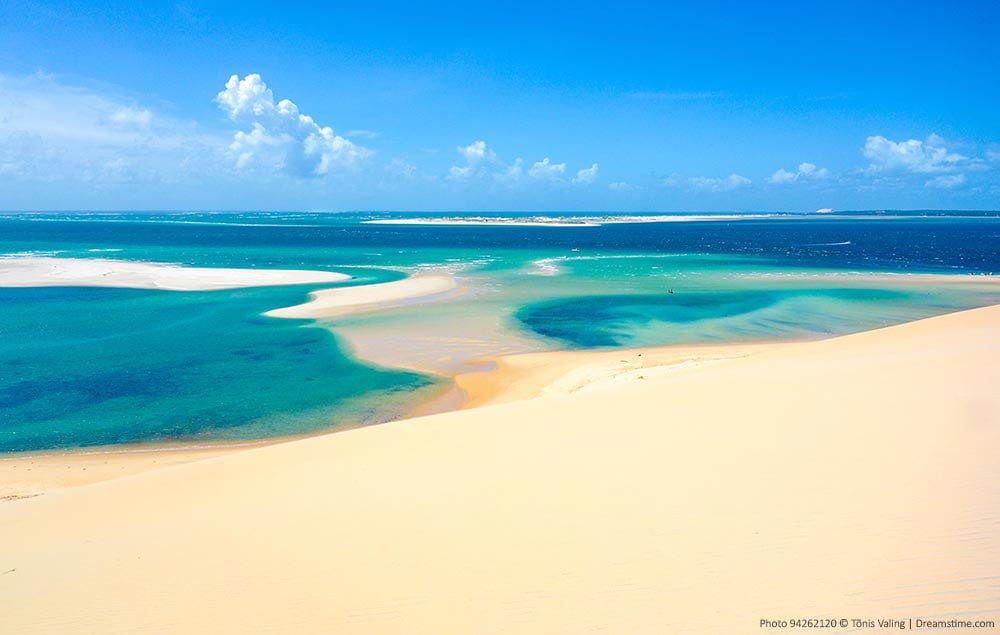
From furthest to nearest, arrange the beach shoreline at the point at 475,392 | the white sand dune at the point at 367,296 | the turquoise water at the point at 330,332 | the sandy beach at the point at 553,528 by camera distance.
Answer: the white sand dune at the point at 367,296, the turquoise water at the point at 330,332, the beach shoreline at the point at 475,392, the sandy beach at the point at 553,528

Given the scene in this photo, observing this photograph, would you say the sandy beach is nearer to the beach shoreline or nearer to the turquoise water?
the beach shoreline

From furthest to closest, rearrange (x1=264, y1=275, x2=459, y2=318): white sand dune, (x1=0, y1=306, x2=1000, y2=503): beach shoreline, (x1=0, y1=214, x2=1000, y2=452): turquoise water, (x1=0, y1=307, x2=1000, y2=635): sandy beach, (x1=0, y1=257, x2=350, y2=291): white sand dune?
(x1=0, y1=257, x2=350, y2=291): white sand dune < (x1=264, y1=275, x2=459, y2=318): white sand dune < (x1=0, y1=214, x2=1000, y2=452): turquoise water < (x1=0, y1=306, x2=1000, y2=503): beach shoreline < (x1=0, y1=307, x2=1000, y2=635): sandy beach

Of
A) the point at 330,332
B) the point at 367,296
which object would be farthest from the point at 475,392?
the point at 367,296

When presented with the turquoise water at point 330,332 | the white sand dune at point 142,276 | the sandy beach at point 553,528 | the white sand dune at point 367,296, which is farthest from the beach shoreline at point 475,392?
the white sand dune at point 142,276

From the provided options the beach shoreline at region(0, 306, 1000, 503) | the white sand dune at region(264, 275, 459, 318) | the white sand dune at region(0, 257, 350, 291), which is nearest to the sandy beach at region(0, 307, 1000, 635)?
the beach shoreline at region(0, 306, 1000, 503)

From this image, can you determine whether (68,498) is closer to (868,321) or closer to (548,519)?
(548,519)

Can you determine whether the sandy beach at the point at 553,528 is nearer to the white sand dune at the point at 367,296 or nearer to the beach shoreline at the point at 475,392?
the beach shoreline at the point at 475,392
